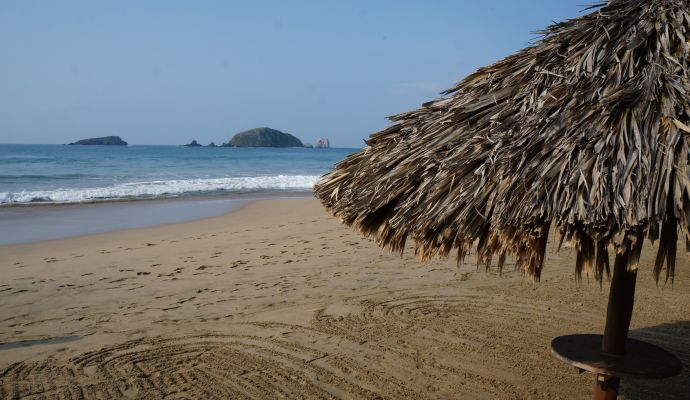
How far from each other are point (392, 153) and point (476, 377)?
185 centimetres

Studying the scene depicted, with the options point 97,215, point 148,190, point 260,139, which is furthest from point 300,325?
point 260,139

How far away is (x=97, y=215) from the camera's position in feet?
44.2

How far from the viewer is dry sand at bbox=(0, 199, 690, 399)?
166 inches

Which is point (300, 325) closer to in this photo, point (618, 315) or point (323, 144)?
point (618, 315)

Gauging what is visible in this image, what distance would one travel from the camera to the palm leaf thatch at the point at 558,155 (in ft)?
7.93

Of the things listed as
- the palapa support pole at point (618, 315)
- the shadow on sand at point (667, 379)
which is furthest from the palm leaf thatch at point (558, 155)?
the shadow on sand at point (667, 379)

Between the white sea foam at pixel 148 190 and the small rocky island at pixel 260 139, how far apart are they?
65124 mm

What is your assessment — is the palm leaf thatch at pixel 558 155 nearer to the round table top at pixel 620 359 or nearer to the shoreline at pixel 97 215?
the round table top at pixel 620 359

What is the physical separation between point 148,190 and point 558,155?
730 inches

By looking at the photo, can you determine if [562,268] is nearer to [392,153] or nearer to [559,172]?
[392,153]

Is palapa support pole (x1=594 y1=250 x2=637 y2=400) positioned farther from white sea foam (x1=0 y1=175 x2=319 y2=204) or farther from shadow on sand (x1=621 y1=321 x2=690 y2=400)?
white sea foam (x1=0 y1=175 x2=319 y2=204)

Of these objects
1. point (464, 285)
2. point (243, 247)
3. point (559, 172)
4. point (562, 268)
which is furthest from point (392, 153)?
point (243, 247)

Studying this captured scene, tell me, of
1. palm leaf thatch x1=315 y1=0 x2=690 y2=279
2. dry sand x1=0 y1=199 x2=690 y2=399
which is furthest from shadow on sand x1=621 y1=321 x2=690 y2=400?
palm leaf thatch x1=315 y1=0 x2=690 y2=279

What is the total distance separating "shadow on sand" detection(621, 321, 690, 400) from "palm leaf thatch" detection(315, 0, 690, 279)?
158 centimetres
